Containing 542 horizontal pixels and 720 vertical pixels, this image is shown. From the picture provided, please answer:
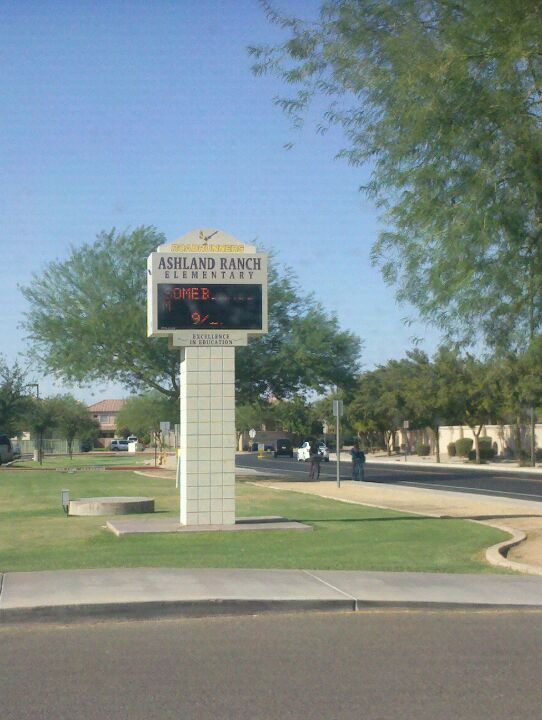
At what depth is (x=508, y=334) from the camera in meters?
17.4

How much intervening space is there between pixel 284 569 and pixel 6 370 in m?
58.0

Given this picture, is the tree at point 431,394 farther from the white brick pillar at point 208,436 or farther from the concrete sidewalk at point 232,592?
the concrete sidewalk at point 232,592

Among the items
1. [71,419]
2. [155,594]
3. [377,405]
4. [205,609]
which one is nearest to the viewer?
[205,609]

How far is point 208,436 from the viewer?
64.0 ft

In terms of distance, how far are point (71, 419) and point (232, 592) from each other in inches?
3618

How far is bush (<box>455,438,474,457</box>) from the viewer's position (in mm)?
77831

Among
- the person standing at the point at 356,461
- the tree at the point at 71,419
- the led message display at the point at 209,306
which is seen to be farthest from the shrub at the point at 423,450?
the led message display at the point at 209,306

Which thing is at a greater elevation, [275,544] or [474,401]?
[474,401]

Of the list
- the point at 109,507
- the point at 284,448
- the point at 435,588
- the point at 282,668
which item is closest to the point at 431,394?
the point at 284,448

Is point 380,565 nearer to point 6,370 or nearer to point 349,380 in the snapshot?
point 349,380

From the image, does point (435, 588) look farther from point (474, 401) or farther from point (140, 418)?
point (140, 418)

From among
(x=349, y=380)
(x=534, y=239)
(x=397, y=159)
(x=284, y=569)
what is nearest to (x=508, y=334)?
(x=534, y=239)

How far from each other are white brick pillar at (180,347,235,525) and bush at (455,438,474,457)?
59.8 metres

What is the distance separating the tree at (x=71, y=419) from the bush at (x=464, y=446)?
33.7m
